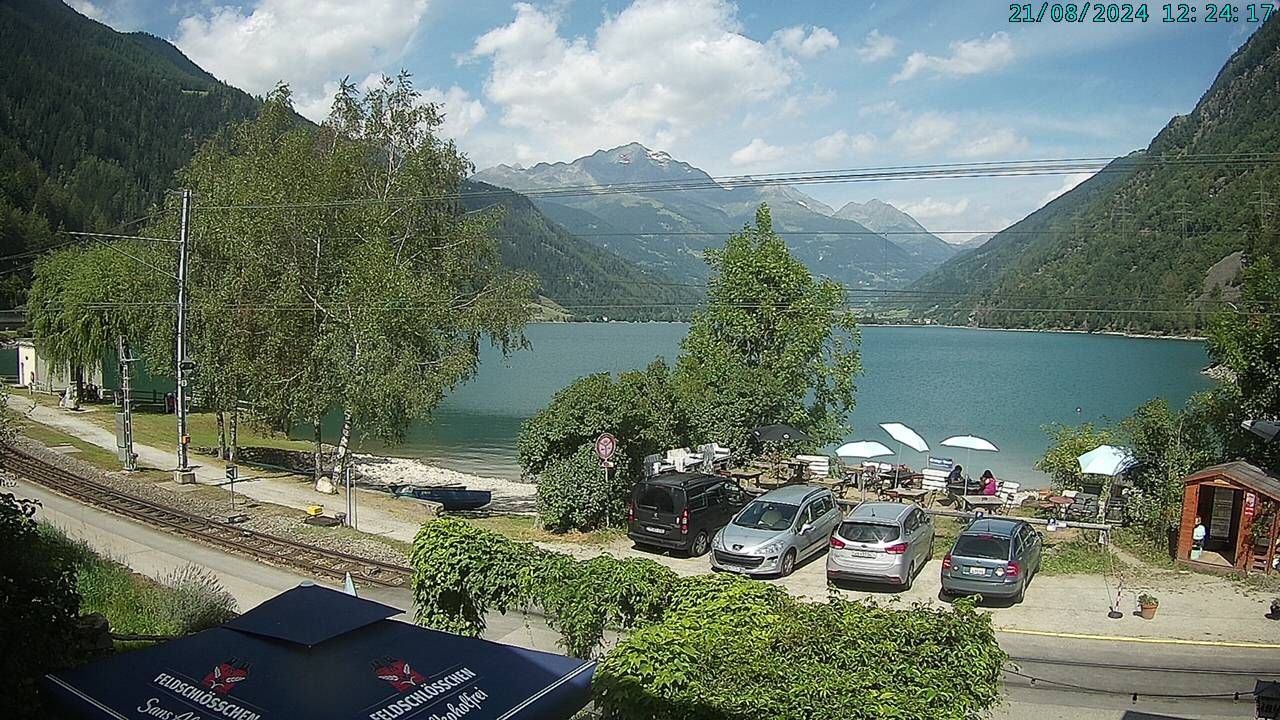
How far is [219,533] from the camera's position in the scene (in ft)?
67.9

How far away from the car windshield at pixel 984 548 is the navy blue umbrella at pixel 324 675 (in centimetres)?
1075

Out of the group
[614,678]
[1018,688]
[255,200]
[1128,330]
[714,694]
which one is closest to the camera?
[714,694]

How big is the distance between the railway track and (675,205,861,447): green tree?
16616 millimetres

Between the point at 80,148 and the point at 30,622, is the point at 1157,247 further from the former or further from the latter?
the point at 80,148

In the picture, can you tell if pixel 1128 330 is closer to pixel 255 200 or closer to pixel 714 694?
pixel 255 200

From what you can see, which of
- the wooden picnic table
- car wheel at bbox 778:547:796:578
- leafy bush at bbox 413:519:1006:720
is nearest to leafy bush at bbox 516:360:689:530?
car wheel at bbox 778:547:796:578

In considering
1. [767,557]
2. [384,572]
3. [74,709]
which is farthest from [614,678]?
[384,572]

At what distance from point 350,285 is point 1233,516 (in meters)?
24.3

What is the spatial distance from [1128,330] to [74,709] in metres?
166

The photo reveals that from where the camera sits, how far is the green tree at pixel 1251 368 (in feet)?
63.2

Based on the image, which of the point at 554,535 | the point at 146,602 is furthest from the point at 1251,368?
Result: the point at 146,602

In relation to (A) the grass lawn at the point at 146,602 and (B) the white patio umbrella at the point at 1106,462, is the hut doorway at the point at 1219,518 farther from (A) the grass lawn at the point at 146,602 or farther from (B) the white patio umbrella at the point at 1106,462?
(A) the grass lawn at the point at 146,602

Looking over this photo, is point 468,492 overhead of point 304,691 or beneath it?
beneath

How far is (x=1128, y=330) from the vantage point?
147375 millimetres
